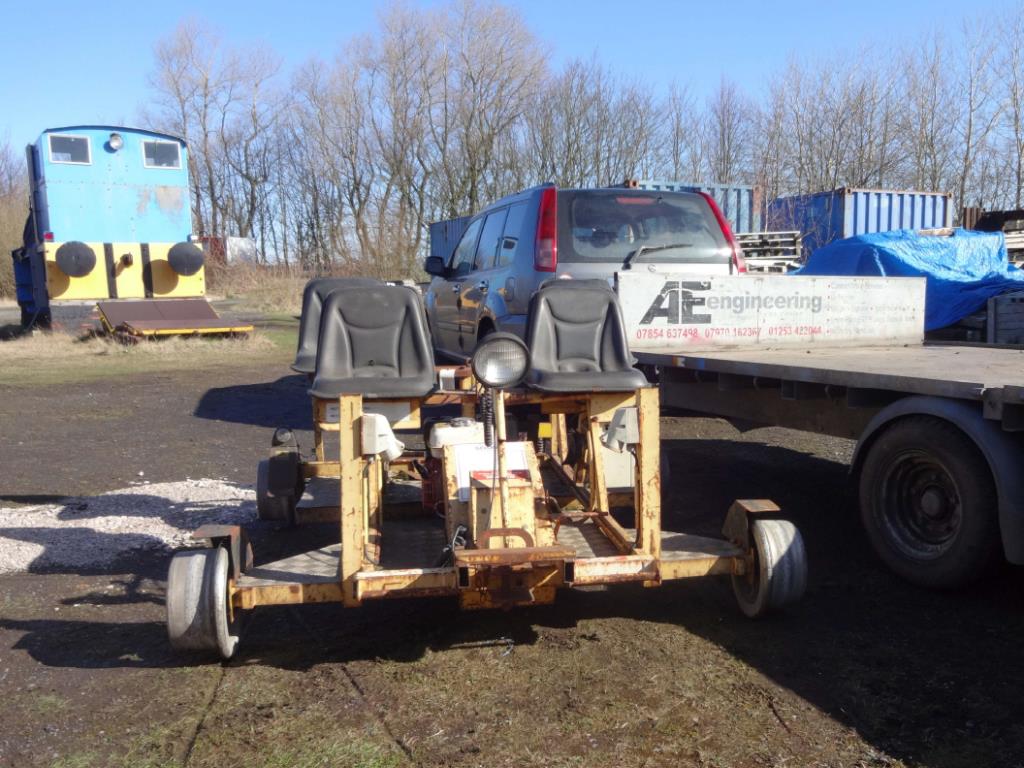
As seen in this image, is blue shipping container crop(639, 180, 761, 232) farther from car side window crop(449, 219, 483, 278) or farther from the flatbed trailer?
the flatbed trailer

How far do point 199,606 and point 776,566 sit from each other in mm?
2277

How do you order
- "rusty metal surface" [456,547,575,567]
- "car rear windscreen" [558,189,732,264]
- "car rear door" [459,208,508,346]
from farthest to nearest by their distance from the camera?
"car rear door" [459,208,508,346]
"car rear windscreen" [558,189,732,264]
"rusty metal surface" [456,547,575,567]

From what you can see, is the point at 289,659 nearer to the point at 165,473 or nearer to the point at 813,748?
the point at 813,748

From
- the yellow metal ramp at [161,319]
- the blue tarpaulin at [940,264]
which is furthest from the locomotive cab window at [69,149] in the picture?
the blue tarpaulin at [940,264]

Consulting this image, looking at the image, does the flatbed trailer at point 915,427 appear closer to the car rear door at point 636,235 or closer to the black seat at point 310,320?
the car rear door at point 636,235

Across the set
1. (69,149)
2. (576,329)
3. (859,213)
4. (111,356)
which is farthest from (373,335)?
(859,213)

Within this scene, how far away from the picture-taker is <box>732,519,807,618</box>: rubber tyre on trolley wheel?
146 inches

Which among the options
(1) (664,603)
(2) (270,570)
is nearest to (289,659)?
(2) (270,570)

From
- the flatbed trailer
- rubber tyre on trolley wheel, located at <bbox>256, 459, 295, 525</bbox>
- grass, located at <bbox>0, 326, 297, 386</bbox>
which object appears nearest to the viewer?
the flatbed trailer

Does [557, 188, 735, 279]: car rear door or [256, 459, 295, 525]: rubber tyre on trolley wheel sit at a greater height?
[557, 188, 735, 279]: car rear door

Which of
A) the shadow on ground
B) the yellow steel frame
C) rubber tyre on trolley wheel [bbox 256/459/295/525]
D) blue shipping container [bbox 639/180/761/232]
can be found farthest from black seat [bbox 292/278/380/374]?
blue shipping container [bbox 639/180/761/232]

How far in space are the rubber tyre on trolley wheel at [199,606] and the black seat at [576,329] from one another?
181cm

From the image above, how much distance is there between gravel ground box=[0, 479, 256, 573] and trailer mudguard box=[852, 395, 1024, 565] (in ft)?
13.4

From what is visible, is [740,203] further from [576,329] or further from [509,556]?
[509,556]
